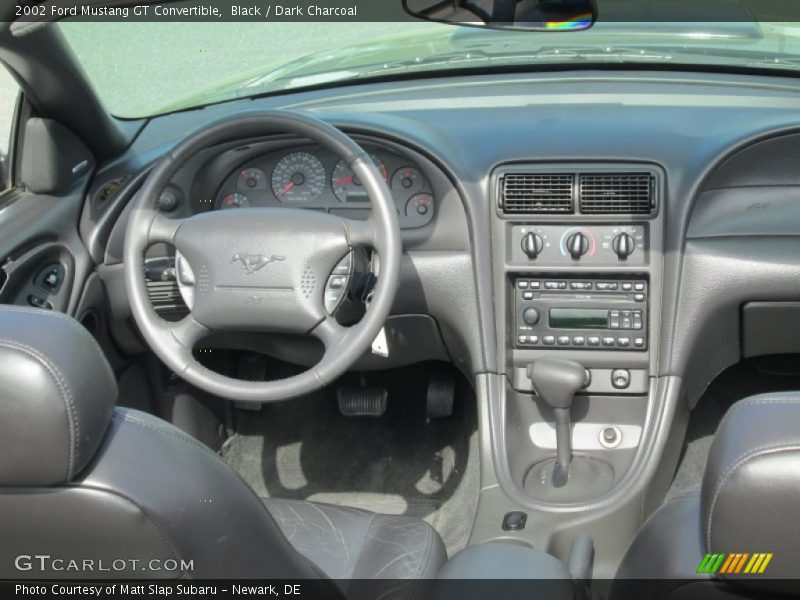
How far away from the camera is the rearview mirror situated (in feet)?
8.16

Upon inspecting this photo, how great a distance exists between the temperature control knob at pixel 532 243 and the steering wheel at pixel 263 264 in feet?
1.87

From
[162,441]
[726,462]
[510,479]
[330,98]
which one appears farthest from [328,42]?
[726,462]

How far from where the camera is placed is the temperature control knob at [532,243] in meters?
2.79

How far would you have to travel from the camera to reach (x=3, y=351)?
1256mm

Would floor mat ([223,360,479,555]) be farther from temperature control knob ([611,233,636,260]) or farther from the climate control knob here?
temperature control knob ([611,233,636,260])

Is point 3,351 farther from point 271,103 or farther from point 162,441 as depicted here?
point 271,103

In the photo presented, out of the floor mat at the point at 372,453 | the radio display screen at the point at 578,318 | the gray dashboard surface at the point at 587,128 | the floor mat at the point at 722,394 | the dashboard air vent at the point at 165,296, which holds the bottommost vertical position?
the floor mat at the point at 372,453

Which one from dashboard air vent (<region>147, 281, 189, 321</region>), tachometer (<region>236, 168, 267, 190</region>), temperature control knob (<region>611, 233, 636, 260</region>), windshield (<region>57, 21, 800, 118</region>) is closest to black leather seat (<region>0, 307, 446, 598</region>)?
dashboard air vent (<region>147, 281, 189, 321</region>)

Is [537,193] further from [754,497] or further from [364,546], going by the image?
[754,497]

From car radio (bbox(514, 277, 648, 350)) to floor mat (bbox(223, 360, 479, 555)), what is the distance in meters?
0.69

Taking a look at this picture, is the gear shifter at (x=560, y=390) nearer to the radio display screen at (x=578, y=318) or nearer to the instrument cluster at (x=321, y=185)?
the radio display screen at (x=578, y=318)

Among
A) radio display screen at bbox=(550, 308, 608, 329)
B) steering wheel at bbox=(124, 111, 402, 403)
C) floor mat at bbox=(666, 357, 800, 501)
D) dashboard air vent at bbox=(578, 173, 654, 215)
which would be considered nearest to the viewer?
steering wheel at bbox=(124, 111, 402, 403)

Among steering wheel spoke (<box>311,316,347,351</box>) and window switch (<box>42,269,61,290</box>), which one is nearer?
steering wheel spoke (<box>311,316,347,351</box>)

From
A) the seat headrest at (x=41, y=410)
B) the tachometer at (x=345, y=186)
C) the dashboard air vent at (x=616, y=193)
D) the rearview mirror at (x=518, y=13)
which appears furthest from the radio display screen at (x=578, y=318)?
the seat headrest at (x=41, y=410)
